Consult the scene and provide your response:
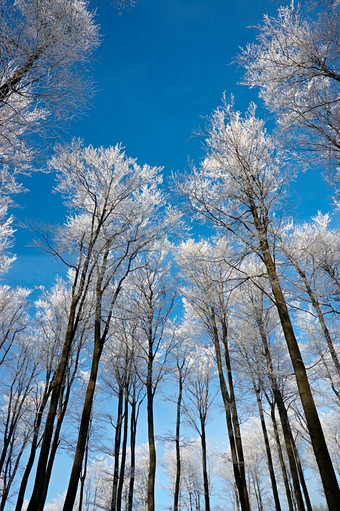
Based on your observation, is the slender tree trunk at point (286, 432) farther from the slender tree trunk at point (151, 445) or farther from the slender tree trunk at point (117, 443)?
the slender tree trunk at point (117, 443)

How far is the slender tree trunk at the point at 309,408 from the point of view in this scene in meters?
4.18

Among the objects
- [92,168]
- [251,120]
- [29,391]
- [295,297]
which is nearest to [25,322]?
[29,391]

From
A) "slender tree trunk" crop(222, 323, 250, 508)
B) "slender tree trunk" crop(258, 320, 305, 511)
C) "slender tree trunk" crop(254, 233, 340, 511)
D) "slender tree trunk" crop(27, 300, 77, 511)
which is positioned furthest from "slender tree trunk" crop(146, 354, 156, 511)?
"slender tree trunk" crop(254, 233, 340, 511)

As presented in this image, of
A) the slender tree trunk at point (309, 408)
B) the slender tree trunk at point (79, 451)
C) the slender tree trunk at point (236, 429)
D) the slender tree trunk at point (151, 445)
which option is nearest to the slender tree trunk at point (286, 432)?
the slender tree trunk at point (236, 429)

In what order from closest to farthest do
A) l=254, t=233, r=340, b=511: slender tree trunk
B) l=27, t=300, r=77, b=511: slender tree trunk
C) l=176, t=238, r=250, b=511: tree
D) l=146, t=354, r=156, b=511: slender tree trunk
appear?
l=254, t=233, r=340, b=511: slender tree trunk, l=27, t=300, r=77, b=511: slender tree trunk, l=146, t=354, r=156, b=511: slender tree trunk, l=176, t=238, r=250, b=511: tree

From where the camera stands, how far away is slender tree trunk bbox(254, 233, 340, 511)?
418 cm

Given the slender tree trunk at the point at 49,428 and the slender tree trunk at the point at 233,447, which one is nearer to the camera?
the slender tree trunk at the point at 49,428

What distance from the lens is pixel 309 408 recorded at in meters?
4.82

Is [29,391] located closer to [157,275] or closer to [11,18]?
[157,275]

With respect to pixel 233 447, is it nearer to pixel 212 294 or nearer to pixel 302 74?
pixel 212 294

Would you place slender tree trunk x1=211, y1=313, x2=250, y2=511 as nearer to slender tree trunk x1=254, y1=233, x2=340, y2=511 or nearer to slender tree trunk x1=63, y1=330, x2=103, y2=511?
slender tree trunk x1=63, y1=330, x2=103, y2=511

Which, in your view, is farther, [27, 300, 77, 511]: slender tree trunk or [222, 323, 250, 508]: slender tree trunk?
[222, 323, 250, 508]: slender tree trunk

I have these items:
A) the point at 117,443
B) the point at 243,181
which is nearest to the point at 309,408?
the point at 243,181

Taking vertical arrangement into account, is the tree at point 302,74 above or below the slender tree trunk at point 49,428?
above
